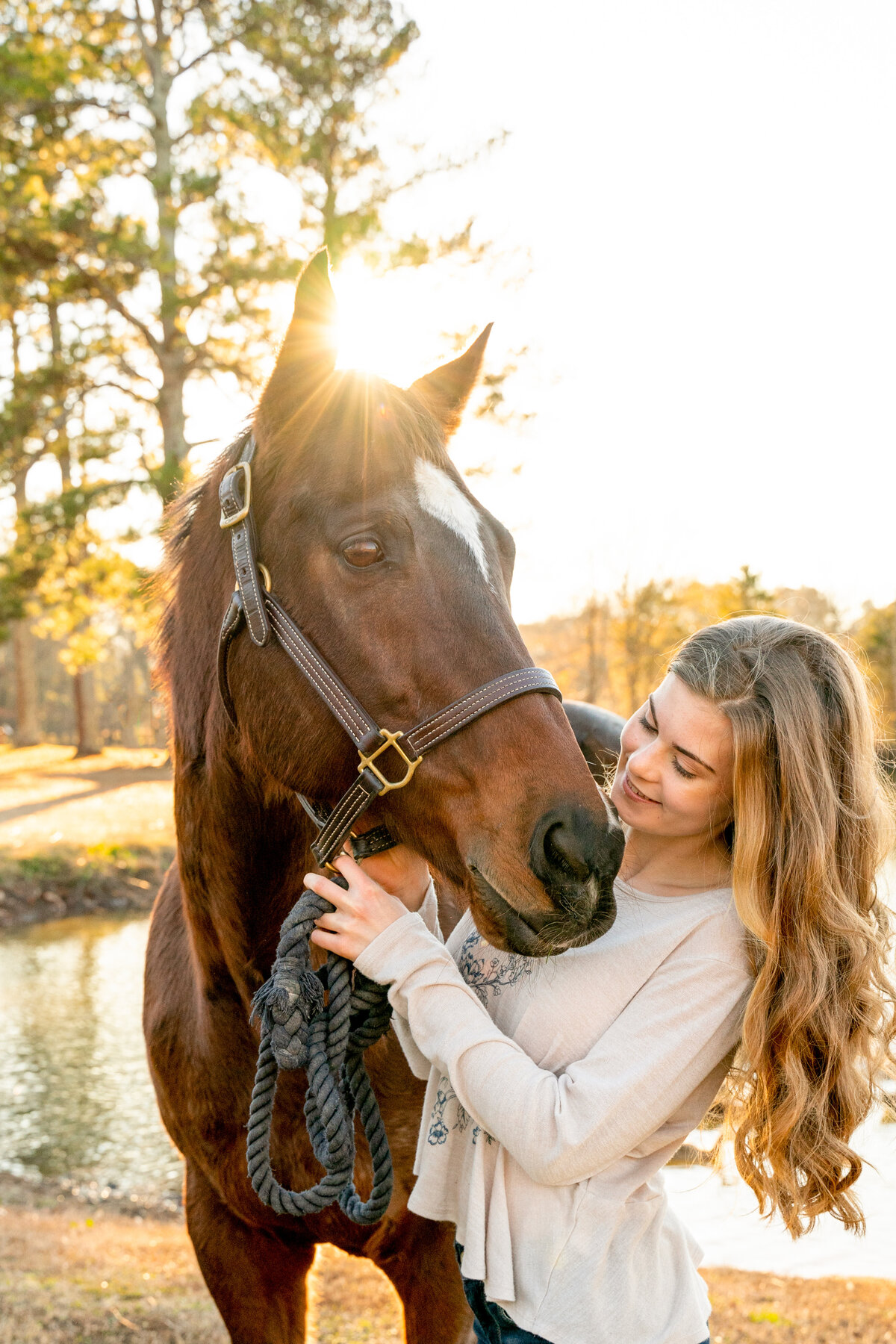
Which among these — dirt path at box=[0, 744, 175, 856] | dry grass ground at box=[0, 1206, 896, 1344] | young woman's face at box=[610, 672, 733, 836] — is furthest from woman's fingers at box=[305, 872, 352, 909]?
dirt path at box=[0, 744, 175, 856]

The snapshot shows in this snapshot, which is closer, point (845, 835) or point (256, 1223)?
point (845, 835)

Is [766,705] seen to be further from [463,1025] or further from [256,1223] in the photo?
[256,1223]

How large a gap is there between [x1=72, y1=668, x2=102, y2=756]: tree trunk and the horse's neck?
2873 cm

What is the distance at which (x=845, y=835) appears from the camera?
6.08 feet

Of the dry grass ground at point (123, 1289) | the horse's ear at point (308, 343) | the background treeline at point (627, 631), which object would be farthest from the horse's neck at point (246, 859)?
the background treeline at point (627, 631)

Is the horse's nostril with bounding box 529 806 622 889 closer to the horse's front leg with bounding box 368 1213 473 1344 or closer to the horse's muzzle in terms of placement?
the horse's muzzle

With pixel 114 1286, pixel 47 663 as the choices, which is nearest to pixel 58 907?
pixel 114 1286

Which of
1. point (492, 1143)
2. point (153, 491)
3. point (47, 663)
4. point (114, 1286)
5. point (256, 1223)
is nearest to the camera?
point (492, 1143)

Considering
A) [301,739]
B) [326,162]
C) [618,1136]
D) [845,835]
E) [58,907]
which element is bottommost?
[58,907]

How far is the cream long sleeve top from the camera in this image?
5.24 feet

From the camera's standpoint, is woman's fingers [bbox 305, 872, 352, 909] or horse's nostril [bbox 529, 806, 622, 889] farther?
woman's fingers [bbox 305, 872, 352, 909]

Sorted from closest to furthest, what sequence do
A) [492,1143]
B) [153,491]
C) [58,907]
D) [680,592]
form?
[492,1143]
[58,907]
[153,491]
[680,592]

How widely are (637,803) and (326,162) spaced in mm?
15357

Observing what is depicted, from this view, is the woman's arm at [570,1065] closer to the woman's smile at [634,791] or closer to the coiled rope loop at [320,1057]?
the coiled rope loop at [320,1057]
